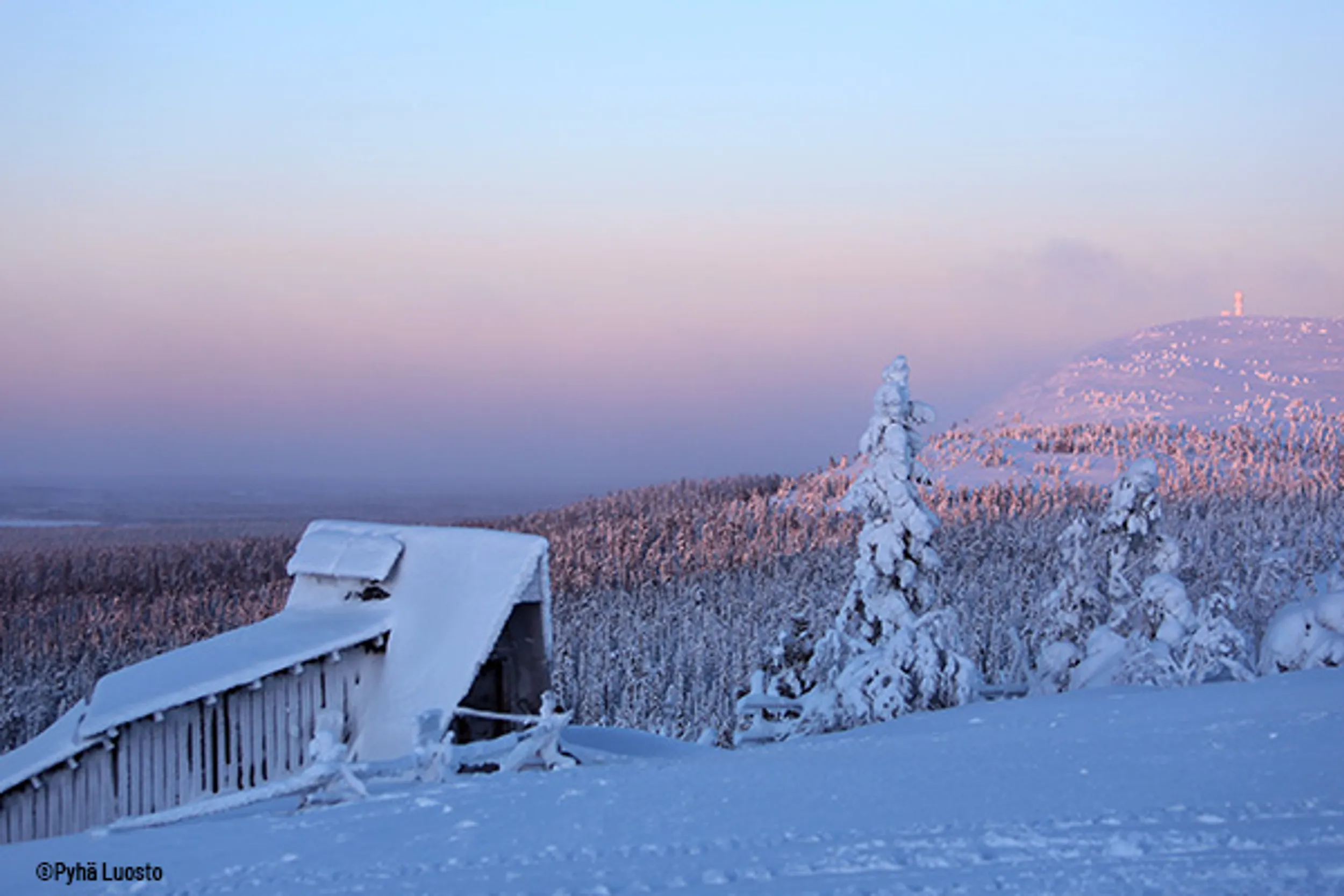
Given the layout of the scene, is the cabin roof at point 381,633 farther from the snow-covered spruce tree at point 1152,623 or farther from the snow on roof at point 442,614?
the snow-covered spruce tree at point 1152,623

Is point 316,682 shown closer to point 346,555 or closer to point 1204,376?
point 346,555

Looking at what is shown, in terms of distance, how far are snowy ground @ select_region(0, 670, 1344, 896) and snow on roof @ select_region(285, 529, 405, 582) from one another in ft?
22.1

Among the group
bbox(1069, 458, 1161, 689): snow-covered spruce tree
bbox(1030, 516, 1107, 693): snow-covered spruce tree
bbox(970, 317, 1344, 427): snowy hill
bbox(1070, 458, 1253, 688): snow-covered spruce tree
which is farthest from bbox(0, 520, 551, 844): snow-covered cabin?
bbox(970, 317, 1344, 427): snowy hill

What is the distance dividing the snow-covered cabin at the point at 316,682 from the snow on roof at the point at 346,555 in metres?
0.03

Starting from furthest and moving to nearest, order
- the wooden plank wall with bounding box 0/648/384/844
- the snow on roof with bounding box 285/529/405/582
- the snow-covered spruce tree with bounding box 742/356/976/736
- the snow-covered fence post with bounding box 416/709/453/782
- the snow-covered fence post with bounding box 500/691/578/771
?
the snow-covered spruce tree with bounding box 742/356/976/736 < the snow on roof with bounding box 285/529/405/582 < the wooden plank wall with bounding box 0/648/384/844 < the snow-covered fence post with bounding box 500/691/578/771 < the snow-covered fence post with bounding box 416/709/453/782

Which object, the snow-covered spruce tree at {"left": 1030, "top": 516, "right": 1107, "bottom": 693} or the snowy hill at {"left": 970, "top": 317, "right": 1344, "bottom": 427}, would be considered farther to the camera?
the snowy hill at {"left": 970, "top": 317, "right": 1344, "bottom": 427}

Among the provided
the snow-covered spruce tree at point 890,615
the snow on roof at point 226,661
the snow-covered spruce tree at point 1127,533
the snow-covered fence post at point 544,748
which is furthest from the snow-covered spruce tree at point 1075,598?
the snow on roof at point 226,661

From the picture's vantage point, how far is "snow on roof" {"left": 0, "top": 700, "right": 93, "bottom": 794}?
45.8 ft

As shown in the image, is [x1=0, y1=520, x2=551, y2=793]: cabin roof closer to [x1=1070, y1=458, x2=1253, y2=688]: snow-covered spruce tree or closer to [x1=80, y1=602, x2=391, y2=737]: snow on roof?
[x1=80, y1=602, x2=391, y2=737]: snow on roof

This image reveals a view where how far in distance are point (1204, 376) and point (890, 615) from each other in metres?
153

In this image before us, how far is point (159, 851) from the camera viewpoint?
8805 mm

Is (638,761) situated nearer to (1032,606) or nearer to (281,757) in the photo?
(281,757)

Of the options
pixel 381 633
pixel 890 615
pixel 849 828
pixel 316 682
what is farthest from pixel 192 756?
pixel 890 615

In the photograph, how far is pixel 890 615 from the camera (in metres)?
20.6
